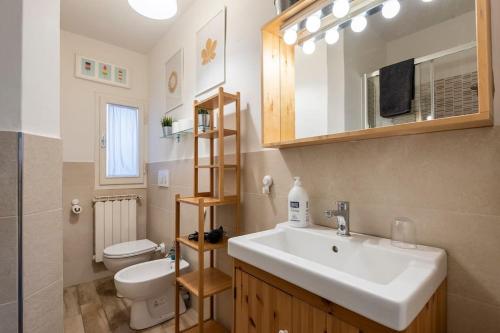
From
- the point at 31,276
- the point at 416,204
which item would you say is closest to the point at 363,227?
the point at 416,204

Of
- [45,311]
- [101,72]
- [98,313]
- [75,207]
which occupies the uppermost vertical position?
[101,72]

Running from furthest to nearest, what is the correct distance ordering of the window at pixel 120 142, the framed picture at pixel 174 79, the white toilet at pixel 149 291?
the window at pixel 120 142 → the framed picture at pixel 174 79 → the white toilet at pixel 149 291

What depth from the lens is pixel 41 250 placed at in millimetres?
966

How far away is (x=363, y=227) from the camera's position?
3.08ft

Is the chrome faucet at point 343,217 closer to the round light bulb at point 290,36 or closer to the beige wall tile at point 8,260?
the round light bulb at point 290,36

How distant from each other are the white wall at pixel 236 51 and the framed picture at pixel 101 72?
692mm

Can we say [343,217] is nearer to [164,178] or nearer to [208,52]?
[208,52]

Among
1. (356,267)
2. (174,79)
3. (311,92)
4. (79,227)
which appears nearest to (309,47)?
(311,92)

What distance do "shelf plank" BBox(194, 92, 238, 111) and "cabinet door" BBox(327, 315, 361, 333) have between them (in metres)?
1.20

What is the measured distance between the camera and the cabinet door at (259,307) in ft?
2.37

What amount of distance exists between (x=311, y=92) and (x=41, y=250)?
1.38 metres

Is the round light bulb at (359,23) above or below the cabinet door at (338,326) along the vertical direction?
above

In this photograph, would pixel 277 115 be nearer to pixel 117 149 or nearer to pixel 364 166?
pixel 364 166

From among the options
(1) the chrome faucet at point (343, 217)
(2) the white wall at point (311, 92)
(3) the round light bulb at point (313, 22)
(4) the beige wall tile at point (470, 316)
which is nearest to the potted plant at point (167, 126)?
(2) the white wall at point (311, 92)
